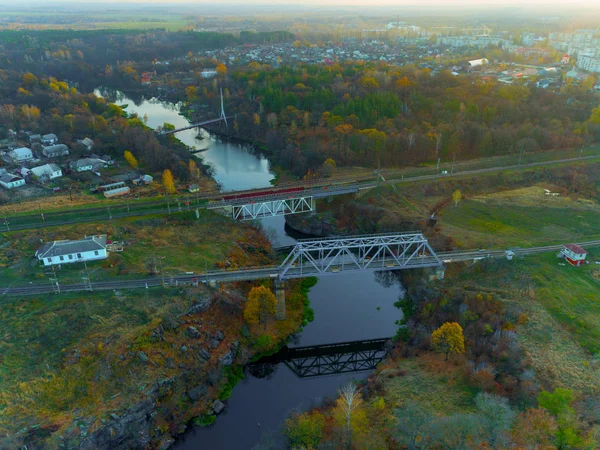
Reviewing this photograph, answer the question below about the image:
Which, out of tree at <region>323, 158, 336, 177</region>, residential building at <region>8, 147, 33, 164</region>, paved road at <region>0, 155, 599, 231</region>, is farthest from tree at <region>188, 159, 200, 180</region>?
residential building at <region>8, 147, 33, 164</region>

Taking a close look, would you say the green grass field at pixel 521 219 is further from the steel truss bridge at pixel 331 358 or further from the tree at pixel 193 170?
the tree at pixel 193 170

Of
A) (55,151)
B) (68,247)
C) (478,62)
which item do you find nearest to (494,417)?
(68,247)

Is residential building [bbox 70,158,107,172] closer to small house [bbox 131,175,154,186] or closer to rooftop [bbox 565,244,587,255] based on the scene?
small house [bbox 131,175,154,186]

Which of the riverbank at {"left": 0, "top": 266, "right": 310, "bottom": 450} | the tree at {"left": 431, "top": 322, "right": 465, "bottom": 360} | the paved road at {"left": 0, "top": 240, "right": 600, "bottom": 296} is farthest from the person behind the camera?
the paved road at {"left": 0, "top": 240, "right": 600, "bottom": 296}

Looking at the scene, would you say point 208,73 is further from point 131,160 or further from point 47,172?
point 47,172

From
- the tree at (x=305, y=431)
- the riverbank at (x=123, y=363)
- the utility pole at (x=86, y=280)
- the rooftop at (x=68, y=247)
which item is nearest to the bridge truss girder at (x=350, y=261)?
the riverbank at (x=123, y=363)

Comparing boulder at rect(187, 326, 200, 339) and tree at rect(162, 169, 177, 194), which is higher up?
tree at rect(162, 169, 177, 194)

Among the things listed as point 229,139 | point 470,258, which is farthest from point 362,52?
point 470,258
